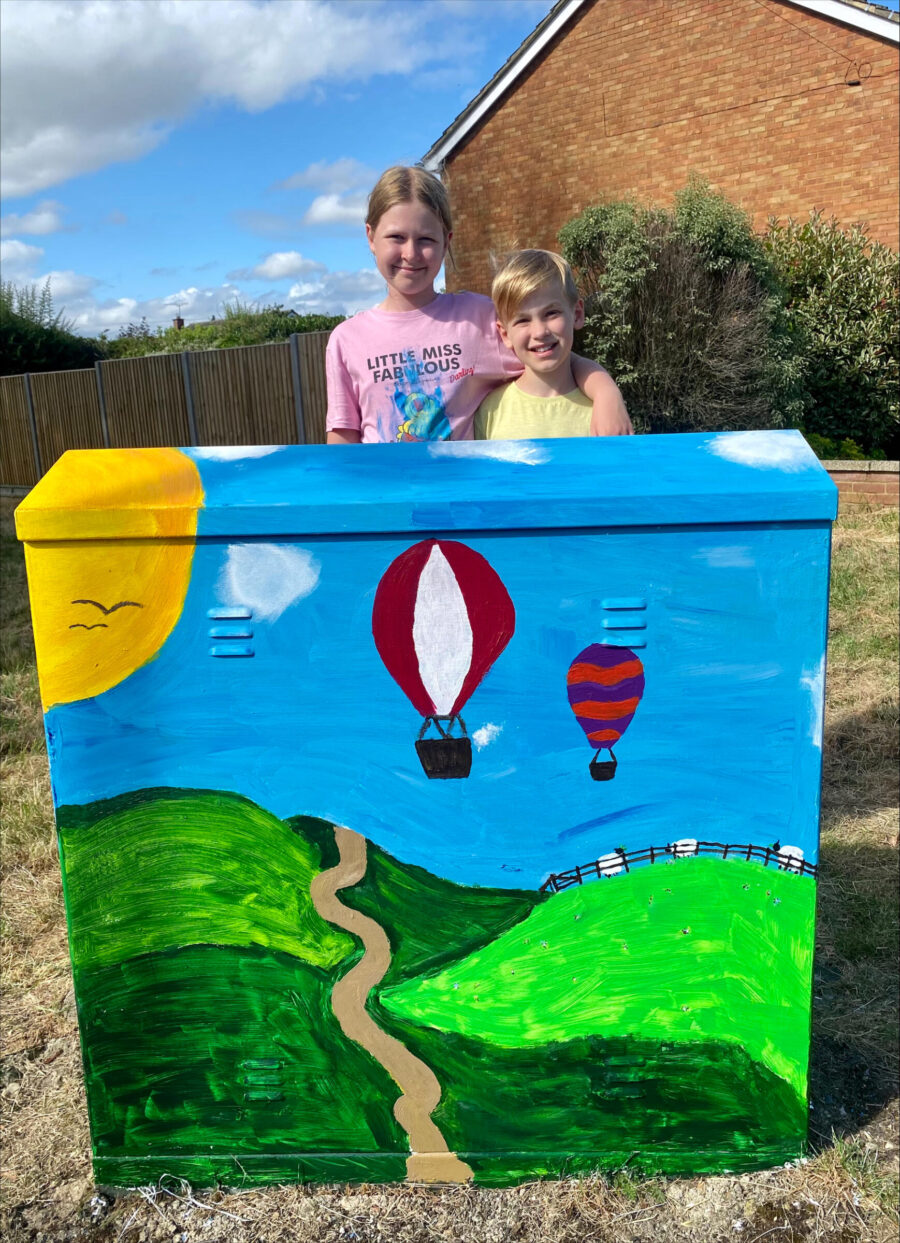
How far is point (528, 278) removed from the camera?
1.99m

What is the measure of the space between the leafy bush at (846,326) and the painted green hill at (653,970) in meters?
9.24

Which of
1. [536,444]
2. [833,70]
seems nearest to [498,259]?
[833,70]

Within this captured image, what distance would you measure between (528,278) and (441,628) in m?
0.88

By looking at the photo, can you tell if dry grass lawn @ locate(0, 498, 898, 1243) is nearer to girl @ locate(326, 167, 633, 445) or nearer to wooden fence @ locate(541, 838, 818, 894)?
wooden fence @ locate(541, 838, 818, 894)

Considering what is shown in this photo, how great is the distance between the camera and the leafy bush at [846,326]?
9742 millimetres

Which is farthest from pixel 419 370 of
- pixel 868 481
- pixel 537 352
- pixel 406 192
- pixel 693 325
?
pixel 693 325

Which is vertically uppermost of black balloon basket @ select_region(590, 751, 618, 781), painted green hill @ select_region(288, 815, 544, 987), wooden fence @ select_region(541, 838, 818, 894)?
black balloon basket @ select_region(590, 751, 618, 781)

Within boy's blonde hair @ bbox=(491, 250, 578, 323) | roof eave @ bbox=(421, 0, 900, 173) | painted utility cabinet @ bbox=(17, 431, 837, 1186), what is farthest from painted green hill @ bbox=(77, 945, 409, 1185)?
roof eave @ bbox=(421, 0, 900, 173)

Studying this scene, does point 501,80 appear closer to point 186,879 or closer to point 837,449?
point 837,449

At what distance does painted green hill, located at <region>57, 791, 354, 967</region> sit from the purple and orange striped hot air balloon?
1.81 ft

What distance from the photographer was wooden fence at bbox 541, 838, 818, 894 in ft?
5.37

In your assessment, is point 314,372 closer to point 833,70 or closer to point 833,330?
point 833,330

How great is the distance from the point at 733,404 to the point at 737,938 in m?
8.41

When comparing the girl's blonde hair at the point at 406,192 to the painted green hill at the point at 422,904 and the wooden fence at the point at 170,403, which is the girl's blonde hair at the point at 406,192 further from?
the wooden fence at the point at 170,403
